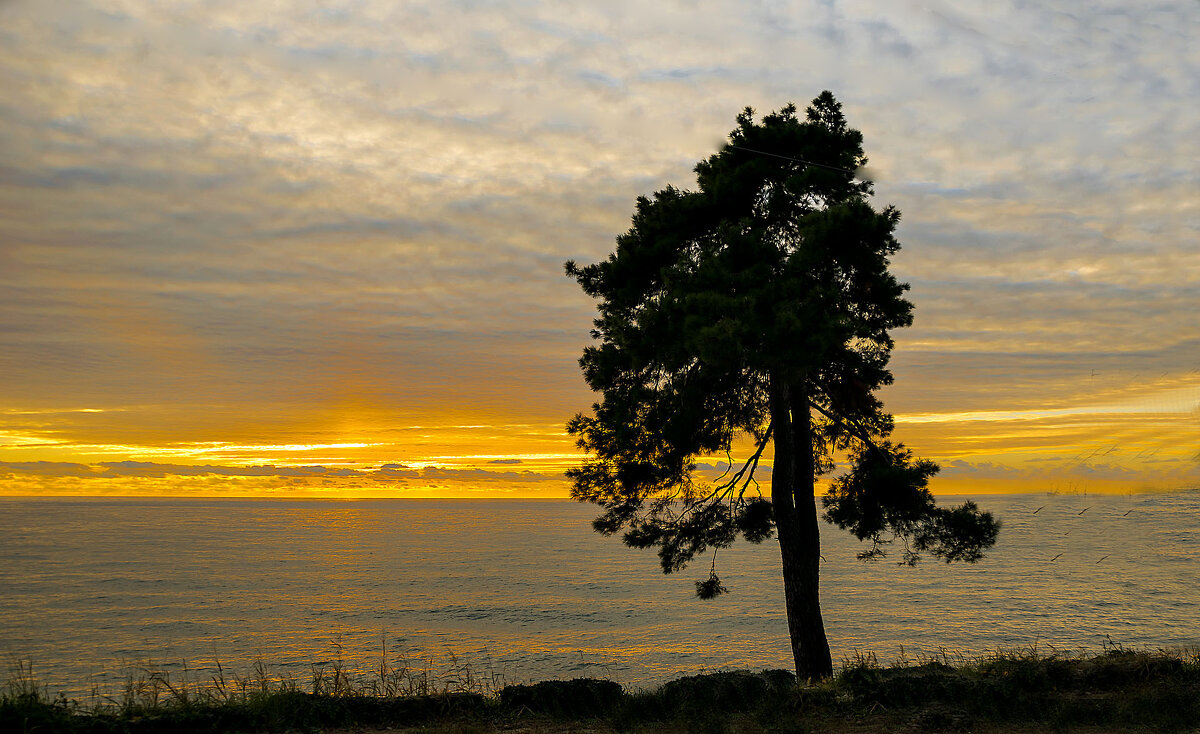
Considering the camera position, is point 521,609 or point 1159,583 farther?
point 1159,583

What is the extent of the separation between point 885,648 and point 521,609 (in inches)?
823

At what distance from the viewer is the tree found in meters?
12.7

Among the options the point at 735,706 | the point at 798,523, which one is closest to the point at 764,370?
the point at 798,523

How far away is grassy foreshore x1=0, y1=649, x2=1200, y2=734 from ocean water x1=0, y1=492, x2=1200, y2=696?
9.81 m

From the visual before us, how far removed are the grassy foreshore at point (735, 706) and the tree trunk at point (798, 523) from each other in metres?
4.02

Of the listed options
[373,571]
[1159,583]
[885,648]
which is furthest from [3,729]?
[1159,583]

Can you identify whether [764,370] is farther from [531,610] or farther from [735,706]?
[531,610]

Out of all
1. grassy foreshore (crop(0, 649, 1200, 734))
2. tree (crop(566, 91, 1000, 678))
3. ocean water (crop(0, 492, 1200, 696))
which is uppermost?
tree (crop(566, 91, 1000, 678))

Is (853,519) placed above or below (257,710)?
above

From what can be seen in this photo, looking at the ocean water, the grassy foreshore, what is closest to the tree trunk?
the grassy foreshore

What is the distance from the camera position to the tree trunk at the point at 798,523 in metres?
14.0

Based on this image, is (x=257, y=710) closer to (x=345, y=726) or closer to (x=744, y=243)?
(x=345, y=726)

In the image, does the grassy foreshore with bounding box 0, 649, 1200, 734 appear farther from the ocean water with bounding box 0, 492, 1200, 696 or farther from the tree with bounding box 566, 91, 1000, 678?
the ocean water with bounding box 0, 492, 1200, 696

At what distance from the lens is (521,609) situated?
43.5 metres
